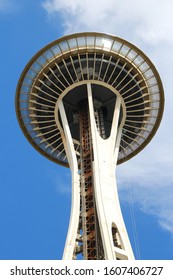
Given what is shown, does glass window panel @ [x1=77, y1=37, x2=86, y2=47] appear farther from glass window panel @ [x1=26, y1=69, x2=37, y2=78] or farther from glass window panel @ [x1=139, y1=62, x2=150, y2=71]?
glass window panel @ [x1=139, y1=62, x2=150, y2=71]

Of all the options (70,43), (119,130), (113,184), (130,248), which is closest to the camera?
(130,248)

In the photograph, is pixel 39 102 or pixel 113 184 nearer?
pixel 113 184

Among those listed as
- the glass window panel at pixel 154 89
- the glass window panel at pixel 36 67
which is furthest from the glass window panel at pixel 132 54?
the glass window panel at pixel 36 67

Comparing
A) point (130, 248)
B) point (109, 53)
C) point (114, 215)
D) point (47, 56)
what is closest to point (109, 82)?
point (109, 53)

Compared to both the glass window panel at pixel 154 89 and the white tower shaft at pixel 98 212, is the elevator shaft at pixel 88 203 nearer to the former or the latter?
the white tower shaft at pixel 98 212

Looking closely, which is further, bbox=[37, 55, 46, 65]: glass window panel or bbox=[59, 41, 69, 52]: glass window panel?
bbox=[37, 55, 46, 65]: glass window panel

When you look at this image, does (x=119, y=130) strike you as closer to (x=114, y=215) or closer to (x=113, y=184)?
(x=113, y=184)

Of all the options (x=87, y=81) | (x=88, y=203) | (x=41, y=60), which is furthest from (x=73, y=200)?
(x=41, y=60)

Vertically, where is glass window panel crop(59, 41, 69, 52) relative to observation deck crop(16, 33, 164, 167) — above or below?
above

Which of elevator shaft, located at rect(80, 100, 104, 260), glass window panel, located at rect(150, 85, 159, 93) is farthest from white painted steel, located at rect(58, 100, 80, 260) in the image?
glass window panel, located at rect(150, 85, 159, 93)
